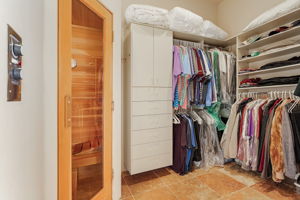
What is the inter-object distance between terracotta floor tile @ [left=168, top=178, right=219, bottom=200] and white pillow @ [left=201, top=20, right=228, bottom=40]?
6.83 feet

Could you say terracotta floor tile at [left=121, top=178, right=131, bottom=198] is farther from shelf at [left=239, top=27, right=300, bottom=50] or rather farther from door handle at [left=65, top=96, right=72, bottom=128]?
shelf at [left=239, top=27, right=300, bottom=50]

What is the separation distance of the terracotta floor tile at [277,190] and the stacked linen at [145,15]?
232 centimetres

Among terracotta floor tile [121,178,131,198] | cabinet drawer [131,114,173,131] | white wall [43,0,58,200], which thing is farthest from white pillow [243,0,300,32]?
terracotta floor tile [121,178,131,198]

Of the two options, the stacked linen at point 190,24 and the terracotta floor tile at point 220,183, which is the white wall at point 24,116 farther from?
the terracotta floor tile at point 220,183

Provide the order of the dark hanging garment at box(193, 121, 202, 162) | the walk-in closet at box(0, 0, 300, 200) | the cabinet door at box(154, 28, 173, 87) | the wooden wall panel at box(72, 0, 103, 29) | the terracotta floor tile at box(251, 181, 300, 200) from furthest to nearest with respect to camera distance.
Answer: the dark hanging garment at box(193, 121, 202, 162), the cabinet door at box(154, 28, 173, 87), the terracotta floor tile at box(251, 181, 300, 200), the wooden wall panel at box(72, 0, 103, 29), the walk-in closet at box(0, 0, 300, 200)

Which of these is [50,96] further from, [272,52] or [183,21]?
[272,52]

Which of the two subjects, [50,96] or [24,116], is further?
[50,96]

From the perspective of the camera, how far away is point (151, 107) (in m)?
1.84

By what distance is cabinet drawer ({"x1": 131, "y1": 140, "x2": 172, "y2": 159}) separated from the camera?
69.7 inches

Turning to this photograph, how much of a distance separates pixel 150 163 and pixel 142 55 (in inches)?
53.7

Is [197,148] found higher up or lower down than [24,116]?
lower down

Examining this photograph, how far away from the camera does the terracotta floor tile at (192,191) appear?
1.54 meters

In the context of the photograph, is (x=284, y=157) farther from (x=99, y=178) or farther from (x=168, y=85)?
(x=99, y=178)

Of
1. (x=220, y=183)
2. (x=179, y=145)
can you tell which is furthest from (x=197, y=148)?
(x=220, y=183)
